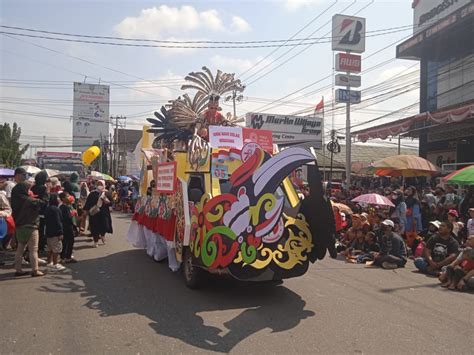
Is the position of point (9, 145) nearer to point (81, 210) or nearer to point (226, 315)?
point (81, 210)

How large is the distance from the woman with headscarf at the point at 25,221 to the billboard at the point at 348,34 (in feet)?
72.7

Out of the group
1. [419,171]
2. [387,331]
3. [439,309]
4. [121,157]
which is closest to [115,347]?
[387,331]

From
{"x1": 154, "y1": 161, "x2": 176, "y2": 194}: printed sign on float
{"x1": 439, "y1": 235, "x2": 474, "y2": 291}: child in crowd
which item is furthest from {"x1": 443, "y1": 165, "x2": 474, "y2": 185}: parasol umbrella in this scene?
{"x1": 154, "y1": 161, "x2": 176, "y2": 194}: printed sign on float

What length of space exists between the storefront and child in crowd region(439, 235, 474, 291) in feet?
36.1

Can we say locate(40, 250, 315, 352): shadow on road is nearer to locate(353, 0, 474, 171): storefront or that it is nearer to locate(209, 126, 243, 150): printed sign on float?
locate(209, 126, 243, 150): printed sign on float

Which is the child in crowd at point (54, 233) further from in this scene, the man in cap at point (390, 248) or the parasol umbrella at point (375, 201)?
the parasol umbrella at point (375, 201)

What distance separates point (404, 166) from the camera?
12.8m

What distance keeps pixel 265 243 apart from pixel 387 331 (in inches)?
70.1

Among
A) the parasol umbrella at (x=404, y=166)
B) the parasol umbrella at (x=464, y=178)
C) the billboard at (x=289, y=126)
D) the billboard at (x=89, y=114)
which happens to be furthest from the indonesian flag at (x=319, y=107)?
the billboard at (x=89, y=114)

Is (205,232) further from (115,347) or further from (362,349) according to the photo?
(362,349)

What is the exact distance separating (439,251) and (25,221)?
754 centimetres

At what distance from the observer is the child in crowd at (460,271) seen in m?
7.02

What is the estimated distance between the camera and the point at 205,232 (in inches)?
227

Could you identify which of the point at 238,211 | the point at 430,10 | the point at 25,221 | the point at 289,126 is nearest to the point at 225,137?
the point at 238,211
